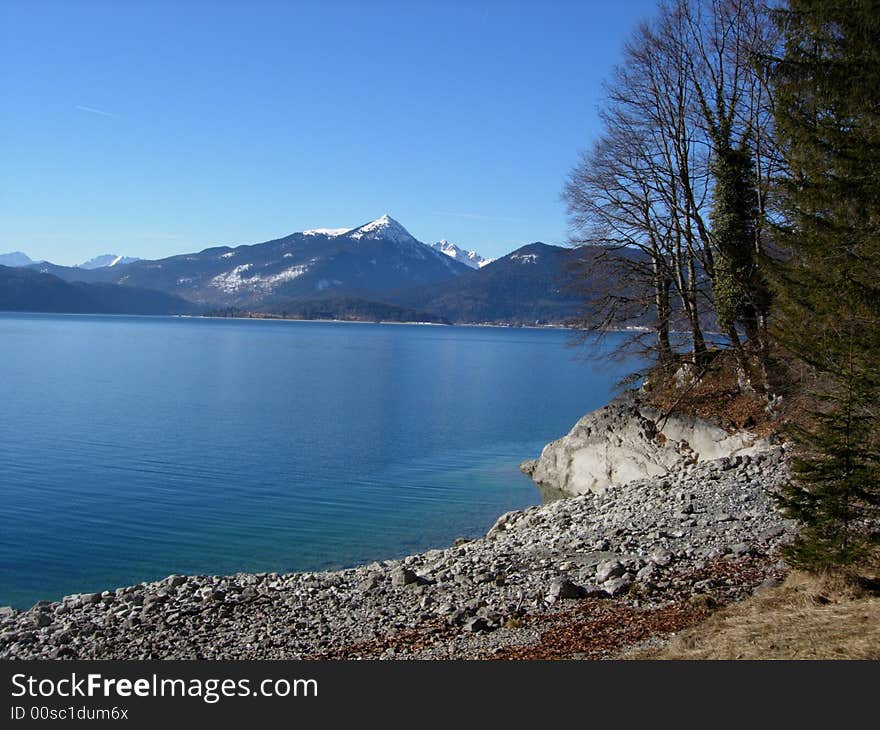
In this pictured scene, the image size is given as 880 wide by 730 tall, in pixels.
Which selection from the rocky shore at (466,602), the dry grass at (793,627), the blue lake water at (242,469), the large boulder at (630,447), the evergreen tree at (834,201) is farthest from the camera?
the large boulder at (630,447)

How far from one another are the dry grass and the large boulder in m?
12.6

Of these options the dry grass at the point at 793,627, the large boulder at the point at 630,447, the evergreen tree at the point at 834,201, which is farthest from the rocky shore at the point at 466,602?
the large boulder at the point at 630,447

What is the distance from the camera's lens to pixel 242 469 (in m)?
32.6

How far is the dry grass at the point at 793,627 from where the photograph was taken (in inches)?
343

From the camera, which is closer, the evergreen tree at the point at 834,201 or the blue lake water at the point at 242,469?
the evergreen tree at the point at 834,201

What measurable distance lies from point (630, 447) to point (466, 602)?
15.8m

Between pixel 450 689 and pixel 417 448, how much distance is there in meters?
31.0

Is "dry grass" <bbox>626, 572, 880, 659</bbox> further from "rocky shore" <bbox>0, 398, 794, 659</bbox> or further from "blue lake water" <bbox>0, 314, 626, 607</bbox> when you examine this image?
"blue lake water" <bbox>0, 314, 626, 607</bbox>

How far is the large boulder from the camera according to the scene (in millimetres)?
25391

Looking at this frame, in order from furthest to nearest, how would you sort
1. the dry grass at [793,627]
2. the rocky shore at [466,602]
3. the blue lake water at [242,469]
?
the blue lake water at [242,469]
the rocky shore at [466,602]
the dry grass at [793,627]

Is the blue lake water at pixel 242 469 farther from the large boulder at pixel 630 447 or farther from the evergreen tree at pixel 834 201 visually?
the evergreen tree at pixel 834 201

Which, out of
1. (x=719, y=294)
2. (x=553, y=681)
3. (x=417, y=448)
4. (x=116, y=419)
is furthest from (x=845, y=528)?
(x=116, y=419)

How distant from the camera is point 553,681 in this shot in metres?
8.28

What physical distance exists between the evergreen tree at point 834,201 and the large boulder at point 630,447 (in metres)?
9.04
